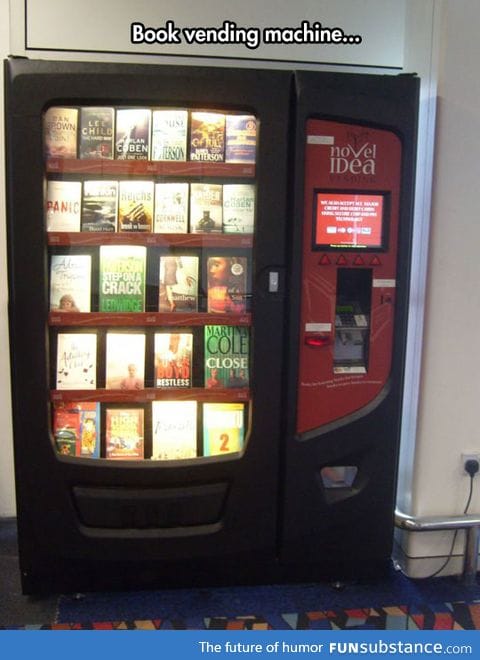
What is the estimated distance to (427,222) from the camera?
7.34ft

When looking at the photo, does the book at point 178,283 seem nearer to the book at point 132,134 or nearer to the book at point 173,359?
the book at point 173,359

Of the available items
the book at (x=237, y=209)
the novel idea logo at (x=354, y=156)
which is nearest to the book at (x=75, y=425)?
the book at (x=237, y=209)

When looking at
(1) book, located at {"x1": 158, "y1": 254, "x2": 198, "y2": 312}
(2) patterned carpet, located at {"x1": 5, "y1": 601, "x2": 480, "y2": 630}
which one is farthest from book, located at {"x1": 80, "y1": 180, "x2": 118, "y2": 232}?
(2) patterned carpet, located at {"x1": 5, "y1": 601, "x2": 480, "y2": 630}

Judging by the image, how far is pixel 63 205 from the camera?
2059 mm

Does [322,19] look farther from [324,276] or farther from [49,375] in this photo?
[49,375]

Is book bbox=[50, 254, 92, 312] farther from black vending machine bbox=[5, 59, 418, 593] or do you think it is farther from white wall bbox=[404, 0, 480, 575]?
white wall bbox=[404, 0, 480, 575]

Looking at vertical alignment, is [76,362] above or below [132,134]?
below

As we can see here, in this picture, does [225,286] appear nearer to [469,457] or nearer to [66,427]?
[66,427]

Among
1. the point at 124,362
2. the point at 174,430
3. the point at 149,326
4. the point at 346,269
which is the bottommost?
the point at 174,430

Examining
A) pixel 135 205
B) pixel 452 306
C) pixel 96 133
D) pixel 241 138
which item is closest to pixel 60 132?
pixel 96 133

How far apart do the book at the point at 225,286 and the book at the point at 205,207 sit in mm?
120

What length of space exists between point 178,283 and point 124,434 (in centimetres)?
61

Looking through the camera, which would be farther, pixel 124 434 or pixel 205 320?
pixel 124 434

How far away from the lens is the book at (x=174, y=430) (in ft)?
7.30
